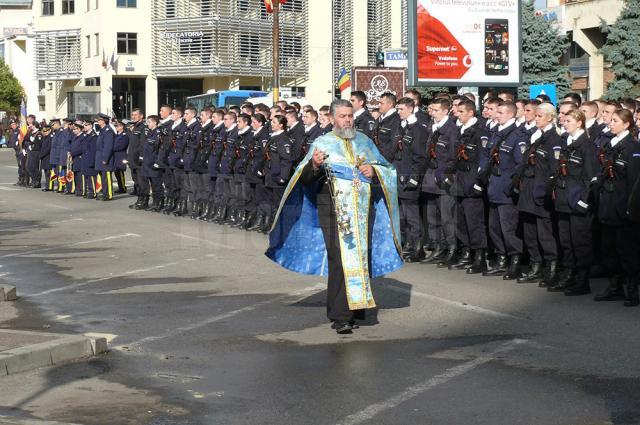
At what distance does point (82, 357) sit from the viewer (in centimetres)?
914

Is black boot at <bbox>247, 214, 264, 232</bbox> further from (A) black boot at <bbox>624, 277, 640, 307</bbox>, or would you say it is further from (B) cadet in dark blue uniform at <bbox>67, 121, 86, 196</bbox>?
(B) cadet in dark blue uniform at <bbox>67, 121, 86, 196</bbox>

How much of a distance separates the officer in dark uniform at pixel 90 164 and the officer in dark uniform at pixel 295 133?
32.8 feet

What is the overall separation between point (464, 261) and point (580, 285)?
2511 millimetres

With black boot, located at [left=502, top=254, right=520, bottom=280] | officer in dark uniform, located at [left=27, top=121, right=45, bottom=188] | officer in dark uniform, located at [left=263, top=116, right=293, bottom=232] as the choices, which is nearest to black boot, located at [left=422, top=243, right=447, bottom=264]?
black boot, located at [left=502, top=254, right=520, bottom=280]

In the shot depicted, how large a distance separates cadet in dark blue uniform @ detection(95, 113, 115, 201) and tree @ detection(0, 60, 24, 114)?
60813mm

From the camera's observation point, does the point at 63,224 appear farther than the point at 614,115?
Yes

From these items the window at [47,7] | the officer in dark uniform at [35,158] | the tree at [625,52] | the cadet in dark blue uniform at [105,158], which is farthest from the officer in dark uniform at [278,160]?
the window at [47,7]

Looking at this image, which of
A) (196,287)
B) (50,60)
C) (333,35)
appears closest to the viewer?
(196,287)

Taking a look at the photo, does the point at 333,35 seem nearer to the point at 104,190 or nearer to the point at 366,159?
the point at 104,190

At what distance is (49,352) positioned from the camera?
8844 millimetres

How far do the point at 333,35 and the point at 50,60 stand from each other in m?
19.0

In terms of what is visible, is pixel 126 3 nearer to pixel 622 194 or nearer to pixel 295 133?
pixel 295 133

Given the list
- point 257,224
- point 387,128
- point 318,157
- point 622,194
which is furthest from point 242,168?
point 318,157

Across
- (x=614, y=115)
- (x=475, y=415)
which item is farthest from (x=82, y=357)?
(x=614, y=115)
